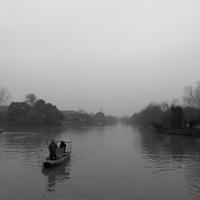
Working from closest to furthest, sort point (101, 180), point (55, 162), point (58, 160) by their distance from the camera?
1. point (101, 180)
2. point (55, 162)
3. point (58, 160)

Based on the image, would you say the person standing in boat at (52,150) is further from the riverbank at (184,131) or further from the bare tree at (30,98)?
the bare tree at (30,98)

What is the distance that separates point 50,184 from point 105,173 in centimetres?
503

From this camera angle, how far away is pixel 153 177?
21.2m

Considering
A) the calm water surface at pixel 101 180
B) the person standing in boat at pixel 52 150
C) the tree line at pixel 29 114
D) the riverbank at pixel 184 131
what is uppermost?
the tree line at pixel 29 114

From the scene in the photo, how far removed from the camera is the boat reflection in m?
19.1

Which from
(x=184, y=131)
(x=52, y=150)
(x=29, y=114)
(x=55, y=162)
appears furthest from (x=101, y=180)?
(x=29, y=114)

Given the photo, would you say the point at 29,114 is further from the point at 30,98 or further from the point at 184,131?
the point at 184,131

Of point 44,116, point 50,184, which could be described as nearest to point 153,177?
point 50,184

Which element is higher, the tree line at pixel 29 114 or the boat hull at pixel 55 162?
the tree line at pixel 29 114

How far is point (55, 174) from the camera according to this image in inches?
882

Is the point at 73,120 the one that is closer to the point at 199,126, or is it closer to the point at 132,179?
the point at 199,126

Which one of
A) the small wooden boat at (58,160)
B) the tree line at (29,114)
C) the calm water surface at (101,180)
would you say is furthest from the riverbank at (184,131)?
the tree line at (29,114)

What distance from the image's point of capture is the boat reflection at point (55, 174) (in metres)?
19.1

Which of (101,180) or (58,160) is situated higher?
(58,160)
